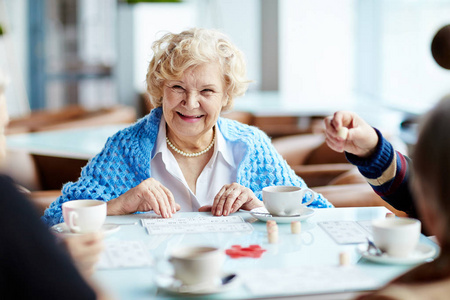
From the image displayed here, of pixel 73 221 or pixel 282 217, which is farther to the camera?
pixel 282 217

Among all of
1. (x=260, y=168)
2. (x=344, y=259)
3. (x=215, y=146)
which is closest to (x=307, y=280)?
(x=344, y=259)

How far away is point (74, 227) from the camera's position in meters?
1.46

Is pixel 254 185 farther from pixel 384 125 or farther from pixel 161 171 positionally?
pixel 384 125

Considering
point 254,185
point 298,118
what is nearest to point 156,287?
point 254,185

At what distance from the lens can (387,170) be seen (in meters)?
1.72

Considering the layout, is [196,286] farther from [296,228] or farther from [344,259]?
[296,228]

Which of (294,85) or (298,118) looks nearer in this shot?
(298,118)

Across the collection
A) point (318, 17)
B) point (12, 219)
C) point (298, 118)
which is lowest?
point (298, 118)

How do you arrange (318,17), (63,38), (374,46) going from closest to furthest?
(374,46)
(318,17)
(63,38)

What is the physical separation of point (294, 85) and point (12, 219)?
6.15 metres

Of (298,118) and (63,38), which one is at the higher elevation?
(63,38)

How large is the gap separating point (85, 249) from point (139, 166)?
0.83 meters

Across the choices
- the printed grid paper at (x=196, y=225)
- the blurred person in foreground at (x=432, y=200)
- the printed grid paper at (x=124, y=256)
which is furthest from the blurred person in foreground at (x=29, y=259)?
the printed grid paper at (x=196, y=225)

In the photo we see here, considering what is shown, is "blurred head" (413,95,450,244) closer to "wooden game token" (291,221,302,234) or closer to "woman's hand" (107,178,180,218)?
"wooden game token" (291,221,302,234)
